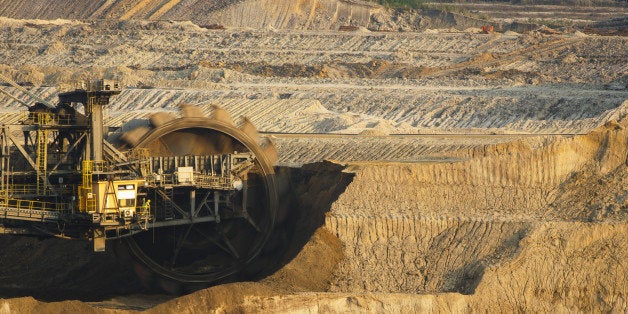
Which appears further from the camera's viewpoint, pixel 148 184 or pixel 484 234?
pixel 148 184

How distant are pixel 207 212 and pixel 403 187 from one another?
5.66 metres

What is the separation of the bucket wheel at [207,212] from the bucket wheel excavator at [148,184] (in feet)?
0.09

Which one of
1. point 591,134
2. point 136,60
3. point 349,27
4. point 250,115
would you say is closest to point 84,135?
point 591,134

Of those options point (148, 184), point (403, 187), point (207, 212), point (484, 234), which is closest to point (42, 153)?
point (148, 184)

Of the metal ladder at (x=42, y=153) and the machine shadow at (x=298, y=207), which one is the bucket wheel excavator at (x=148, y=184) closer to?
the metal ladder at (x=42, y=153)

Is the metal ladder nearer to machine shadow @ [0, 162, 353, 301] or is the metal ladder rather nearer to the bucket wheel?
machine shadow @ [0, 162, 353, 301]

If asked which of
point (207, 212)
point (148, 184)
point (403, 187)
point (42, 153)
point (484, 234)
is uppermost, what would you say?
point (42, 153)

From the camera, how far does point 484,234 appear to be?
4550cm

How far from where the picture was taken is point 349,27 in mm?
112188

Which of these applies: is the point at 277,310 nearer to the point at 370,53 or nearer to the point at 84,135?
the point at 84,135

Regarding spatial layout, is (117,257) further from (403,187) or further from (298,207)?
(403,187)

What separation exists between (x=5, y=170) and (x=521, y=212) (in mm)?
13317

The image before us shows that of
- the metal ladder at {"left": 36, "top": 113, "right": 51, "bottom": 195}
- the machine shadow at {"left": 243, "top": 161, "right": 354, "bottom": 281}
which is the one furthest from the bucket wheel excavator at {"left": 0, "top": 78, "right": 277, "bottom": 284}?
the machine shadow at {"left": 243, "top": 161, "right": 354, "bottom": 281}

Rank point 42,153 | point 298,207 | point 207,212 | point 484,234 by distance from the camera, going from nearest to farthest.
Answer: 1. point 484,234
2. point 42,153
3. point 207,212
4. point 298,207
